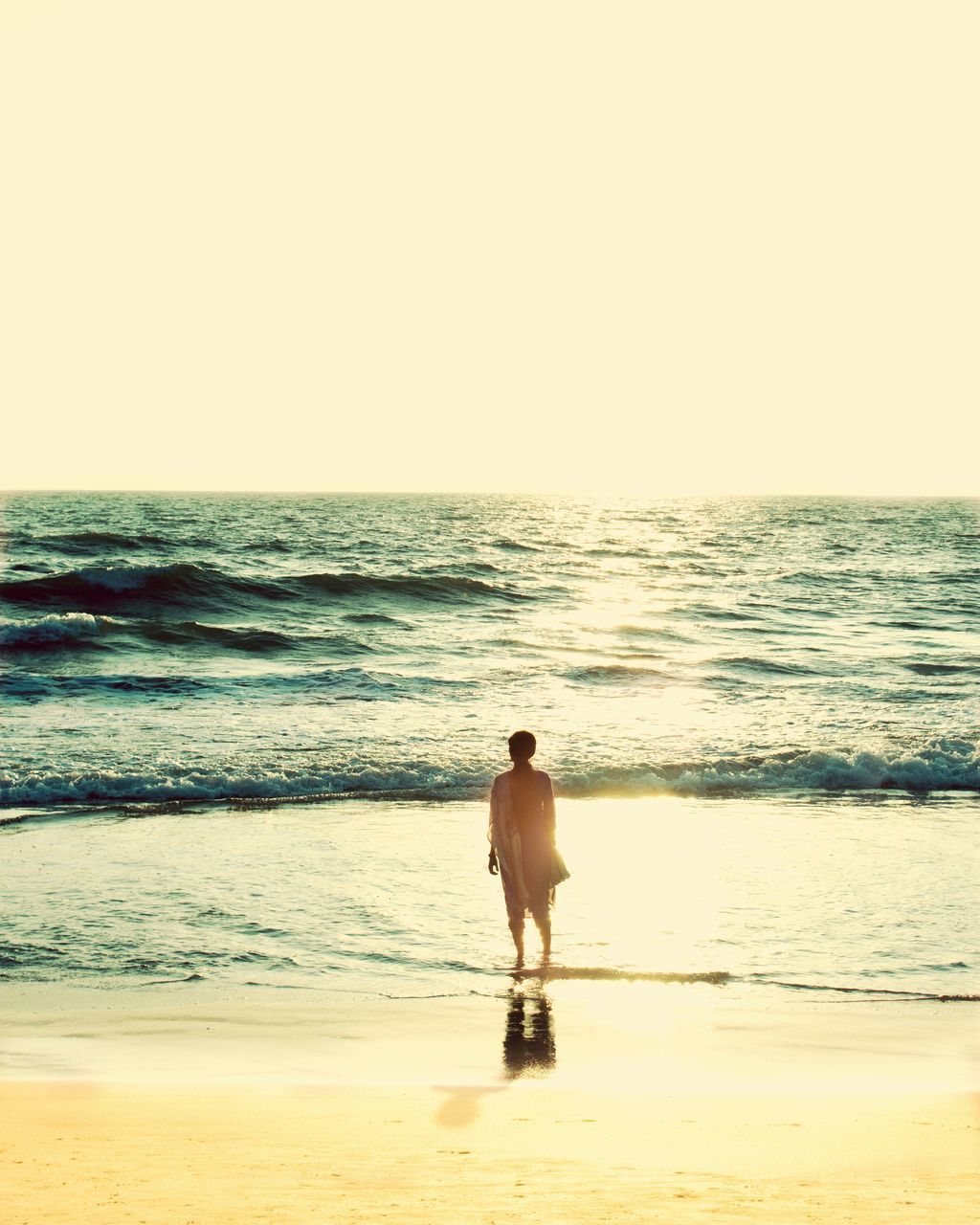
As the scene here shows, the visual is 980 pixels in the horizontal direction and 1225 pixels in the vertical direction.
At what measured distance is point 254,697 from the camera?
63.1 ft

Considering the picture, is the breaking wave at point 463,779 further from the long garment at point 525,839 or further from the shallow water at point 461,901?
the long garment at point 525,839

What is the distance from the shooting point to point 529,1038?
239 inches

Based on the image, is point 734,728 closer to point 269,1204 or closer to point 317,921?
point 317,921

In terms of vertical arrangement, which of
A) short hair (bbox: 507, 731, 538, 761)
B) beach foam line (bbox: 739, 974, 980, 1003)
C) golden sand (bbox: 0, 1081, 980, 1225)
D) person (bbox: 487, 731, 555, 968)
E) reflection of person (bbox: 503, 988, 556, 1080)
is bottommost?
beach foam line (bbox: 739, 974, 980, 1003)

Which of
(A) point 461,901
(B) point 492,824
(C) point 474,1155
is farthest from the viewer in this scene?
(A) point 461,901

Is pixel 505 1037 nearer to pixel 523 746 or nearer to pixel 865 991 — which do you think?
pixel 523 746

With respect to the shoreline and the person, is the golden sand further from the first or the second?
the person

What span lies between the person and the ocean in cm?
36

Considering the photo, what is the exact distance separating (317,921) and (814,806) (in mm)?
6364

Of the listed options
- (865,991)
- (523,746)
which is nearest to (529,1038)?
(523,746)

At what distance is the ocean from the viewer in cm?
782

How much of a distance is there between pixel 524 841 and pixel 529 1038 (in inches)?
59.3

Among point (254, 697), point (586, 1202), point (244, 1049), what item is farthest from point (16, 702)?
point (586, 1202)

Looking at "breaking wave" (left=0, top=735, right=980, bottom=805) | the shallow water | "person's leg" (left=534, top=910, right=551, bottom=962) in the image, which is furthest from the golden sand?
"breaking wave" (left=0, top=735, right=980, bottom=805)
